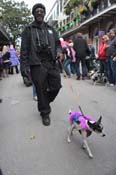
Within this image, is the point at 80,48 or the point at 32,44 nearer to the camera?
the point at 32,44

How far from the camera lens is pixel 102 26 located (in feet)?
103

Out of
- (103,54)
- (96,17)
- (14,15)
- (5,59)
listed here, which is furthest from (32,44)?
(14,15)

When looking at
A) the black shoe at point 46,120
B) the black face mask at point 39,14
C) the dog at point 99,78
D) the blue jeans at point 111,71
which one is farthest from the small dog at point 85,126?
the dog at point 99,78

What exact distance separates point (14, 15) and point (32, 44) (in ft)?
206

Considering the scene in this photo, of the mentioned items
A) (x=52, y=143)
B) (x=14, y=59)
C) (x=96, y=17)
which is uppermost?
(x=96, y=17)

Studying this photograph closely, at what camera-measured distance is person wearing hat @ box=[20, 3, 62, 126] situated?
6.97 m

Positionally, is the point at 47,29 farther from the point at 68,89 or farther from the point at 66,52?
the point at 66,52

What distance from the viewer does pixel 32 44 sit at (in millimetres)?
6973

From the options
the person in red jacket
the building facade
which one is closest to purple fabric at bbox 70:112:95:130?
the person in red jacket

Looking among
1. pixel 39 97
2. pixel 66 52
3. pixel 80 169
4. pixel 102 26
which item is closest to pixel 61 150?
pixel 80 169

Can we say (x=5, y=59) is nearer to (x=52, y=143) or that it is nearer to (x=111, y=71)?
(x=111, y=71)

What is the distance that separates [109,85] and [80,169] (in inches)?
324

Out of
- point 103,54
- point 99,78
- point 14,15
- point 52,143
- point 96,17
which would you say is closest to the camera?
point 52,143

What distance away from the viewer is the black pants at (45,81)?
704 centimetres
